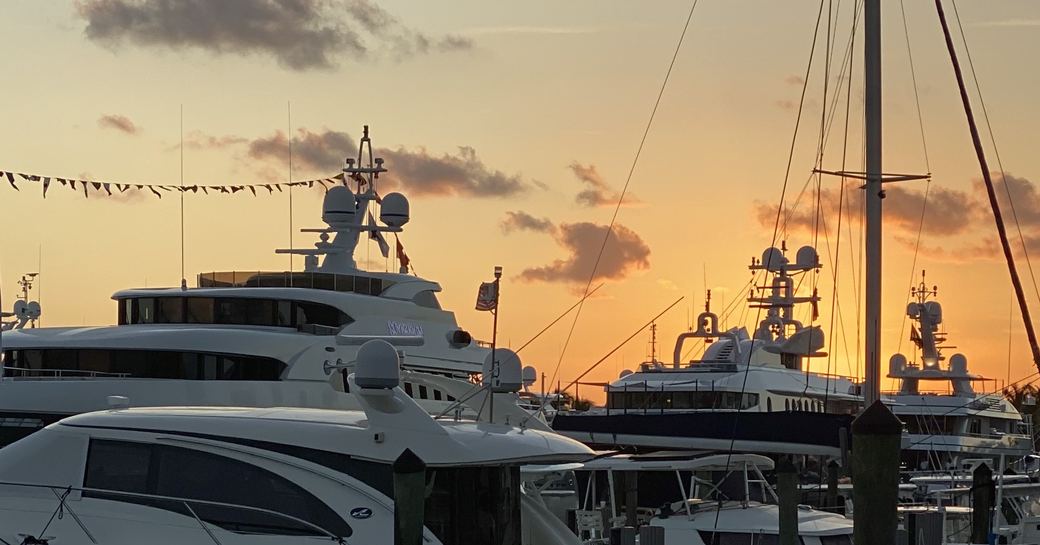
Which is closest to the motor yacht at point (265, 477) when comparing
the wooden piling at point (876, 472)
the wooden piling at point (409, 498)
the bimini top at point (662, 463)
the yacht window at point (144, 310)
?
the wooden piling at point (409, 498)

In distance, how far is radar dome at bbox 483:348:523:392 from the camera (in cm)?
1519

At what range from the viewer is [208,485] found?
12734 millimetres

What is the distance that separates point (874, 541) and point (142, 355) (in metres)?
18.6

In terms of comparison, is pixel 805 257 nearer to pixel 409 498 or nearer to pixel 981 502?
pixel 981 502

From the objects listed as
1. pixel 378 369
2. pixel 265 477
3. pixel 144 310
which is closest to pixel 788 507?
pixel 378 369

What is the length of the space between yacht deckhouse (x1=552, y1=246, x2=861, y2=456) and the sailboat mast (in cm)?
146

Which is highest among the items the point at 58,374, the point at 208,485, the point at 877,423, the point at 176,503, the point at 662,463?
the point at 58,374

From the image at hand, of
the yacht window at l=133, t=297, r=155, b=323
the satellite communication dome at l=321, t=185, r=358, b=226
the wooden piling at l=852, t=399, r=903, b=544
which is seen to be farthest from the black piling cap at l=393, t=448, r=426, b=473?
the satellite communication dome at l=321, t=185, r=358, b=226

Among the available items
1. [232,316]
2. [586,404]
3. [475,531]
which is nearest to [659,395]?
[232,316]

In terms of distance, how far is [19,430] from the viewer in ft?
86.5

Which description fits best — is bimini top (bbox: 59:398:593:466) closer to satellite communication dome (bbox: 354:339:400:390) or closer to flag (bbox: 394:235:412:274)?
satellite communication dome (bbox: 354:339:400:390)

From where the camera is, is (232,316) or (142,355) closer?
(142,355)

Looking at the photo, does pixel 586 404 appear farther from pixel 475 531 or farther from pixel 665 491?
pixel 475 531

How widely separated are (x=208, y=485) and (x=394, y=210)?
2448cm
